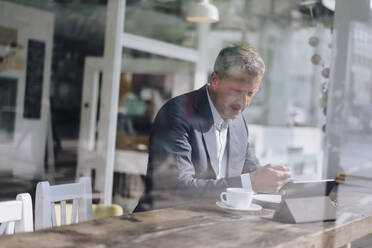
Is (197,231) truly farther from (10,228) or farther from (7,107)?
(7,107)

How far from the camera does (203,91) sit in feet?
6.34

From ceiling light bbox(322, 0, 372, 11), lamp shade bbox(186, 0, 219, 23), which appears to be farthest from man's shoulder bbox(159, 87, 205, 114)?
lamp shade bbox(186, 0, 219, 23)

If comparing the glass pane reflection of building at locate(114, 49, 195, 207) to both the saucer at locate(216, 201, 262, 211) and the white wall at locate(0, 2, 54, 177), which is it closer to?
the white wall at locate(0, 2, 54, 177)

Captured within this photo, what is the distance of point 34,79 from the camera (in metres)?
6.34

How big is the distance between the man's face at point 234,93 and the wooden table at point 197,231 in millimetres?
462

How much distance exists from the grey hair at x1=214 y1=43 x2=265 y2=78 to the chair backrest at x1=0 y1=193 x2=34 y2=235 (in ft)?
3.05

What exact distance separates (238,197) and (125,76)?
186 inches

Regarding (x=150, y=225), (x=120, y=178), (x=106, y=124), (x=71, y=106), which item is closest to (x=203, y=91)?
(x=150, y=225)

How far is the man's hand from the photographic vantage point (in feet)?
4.92

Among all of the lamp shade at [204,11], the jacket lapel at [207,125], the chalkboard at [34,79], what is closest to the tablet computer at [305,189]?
the jacket lapel at [207,125]

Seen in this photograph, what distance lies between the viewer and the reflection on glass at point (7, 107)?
597 centimetres

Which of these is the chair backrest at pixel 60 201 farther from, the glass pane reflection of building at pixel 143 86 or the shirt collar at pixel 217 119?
the glass pane reflection of building at pixel 143 86

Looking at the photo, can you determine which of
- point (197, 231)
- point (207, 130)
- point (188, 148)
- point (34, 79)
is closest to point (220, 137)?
point (207, 130)

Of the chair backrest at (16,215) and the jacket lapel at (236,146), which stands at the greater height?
the jacket lapel at (236,146)
